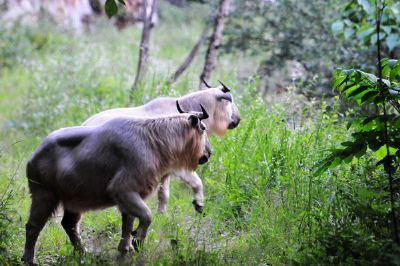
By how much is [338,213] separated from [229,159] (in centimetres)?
209

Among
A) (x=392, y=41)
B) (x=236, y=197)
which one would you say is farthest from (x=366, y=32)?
(x=236, y=197)

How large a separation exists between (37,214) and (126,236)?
795 millimetres

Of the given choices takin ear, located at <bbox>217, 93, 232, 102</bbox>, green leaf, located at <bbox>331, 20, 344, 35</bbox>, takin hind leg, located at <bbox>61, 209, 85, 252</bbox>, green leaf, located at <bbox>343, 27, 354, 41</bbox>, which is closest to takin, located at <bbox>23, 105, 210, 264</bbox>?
takin hind leg, located at <bbox>61, 209, 85, 252</bbox>

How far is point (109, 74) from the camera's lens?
12.9 meters

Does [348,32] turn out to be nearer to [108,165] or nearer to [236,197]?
[236,197]

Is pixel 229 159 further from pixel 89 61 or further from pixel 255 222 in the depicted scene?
pixel 89 61

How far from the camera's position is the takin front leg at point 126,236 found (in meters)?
5.41

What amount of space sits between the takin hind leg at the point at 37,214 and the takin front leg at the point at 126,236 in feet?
2.09

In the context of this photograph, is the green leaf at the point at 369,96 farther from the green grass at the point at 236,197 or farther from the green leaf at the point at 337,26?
the green leaf at the point at 337,26

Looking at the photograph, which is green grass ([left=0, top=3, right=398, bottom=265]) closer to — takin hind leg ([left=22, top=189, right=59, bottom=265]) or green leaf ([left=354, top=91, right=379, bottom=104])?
takin hind leg ([left=22, top=189, right=59, bottom=265])

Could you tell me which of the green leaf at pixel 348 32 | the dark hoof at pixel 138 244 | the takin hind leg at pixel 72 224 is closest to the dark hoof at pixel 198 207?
the dark hoof at pixel 138 244

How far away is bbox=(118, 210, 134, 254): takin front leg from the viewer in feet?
17.8

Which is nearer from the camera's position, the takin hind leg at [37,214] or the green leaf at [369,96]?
the green leaf at [369,96]

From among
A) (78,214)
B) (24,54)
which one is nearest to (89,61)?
(24,54)
